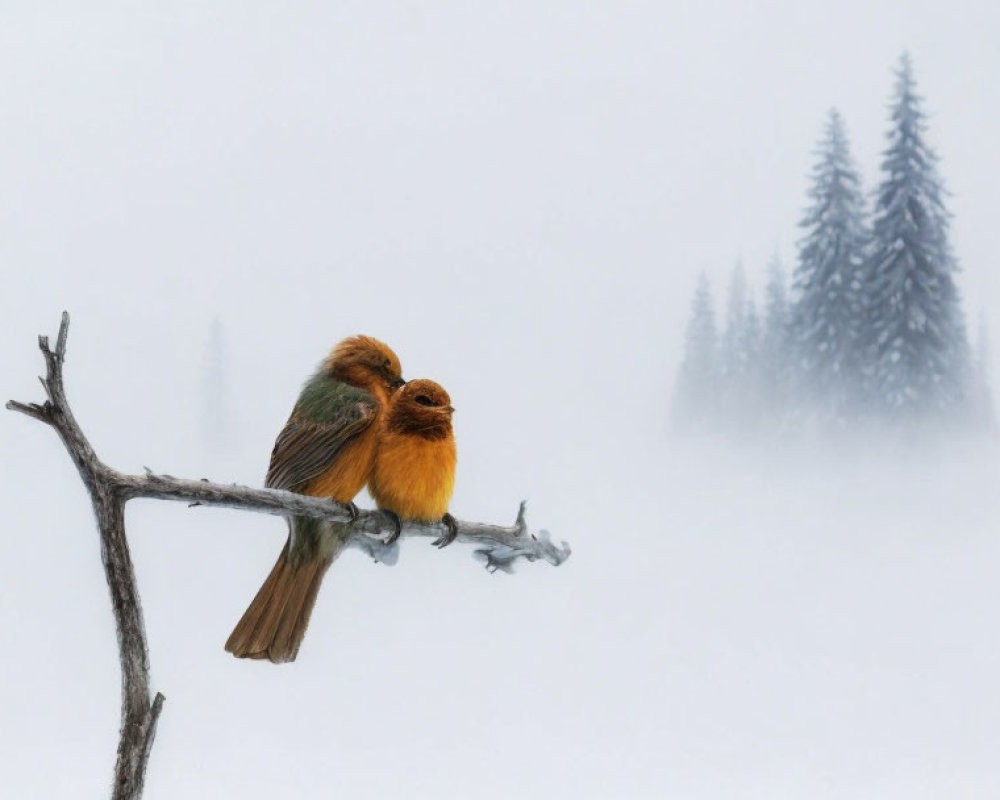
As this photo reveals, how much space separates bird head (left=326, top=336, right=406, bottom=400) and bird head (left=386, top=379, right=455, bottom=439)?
0.02 metres

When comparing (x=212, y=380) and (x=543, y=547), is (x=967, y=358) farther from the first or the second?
(x=543, y=547)

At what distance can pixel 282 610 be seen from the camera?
84 cm

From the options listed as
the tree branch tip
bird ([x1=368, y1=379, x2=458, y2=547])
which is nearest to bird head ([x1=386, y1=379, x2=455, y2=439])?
bird ([x1=368, y1=379, x2=458, y2=547])

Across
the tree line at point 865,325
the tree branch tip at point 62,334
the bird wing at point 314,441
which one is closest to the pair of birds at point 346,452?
the bird wing at point 314,441

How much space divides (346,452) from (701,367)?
6.58 ft

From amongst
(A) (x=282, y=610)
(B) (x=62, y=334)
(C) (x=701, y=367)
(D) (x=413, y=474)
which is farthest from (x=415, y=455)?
(C) (x=701, y=367)

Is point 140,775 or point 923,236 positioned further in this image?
point 923,236

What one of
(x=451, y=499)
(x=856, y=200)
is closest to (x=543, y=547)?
(x=451, y=499)

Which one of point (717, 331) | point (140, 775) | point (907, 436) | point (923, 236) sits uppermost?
point (923, 236)

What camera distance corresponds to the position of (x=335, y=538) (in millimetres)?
868

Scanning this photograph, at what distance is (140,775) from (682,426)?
2035mm

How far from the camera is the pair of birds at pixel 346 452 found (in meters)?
0.84

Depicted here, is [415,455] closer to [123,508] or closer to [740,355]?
[123,508]

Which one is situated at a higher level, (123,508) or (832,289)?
(832,289)
